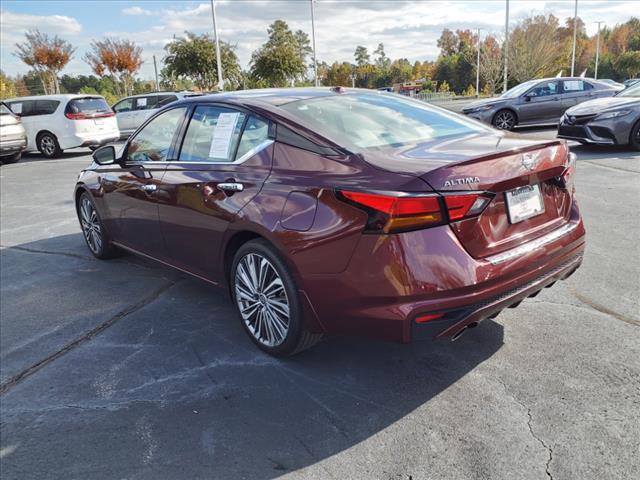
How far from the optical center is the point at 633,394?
2.85 meters

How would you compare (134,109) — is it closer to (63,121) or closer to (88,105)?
(88,105)

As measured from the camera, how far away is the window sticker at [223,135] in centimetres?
361

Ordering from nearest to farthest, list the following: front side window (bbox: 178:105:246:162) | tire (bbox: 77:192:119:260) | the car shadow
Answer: the car shadow, front side window (bbox: 178:105:246:162), tire (bbox: 77:192:119:260)

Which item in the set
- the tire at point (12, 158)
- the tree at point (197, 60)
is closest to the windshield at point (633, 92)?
the tire at point (12, 158)

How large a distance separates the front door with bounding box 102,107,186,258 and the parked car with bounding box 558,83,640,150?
8649mm

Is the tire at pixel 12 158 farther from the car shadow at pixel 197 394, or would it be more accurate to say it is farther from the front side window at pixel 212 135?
the front side window at pixel 212 135

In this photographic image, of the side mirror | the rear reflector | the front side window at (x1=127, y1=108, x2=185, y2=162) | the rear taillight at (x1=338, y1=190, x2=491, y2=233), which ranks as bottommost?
the rear reflector

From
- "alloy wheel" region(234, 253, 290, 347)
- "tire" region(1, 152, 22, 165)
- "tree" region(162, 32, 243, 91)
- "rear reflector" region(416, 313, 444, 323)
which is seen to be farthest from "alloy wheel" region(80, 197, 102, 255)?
"tree" region(162, 32, 243, 91)

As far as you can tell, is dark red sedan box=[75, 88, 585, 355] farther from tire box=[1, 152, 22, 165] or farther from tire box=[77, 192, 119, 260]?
tire box=[1, 152, 22, 165]

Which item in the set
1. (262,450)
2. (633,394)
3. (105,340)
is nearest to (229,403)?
(262,450)

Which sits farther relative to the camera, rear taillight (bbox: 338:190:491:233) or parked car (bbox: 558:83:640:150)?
parked car (bbox: 558:83:640:150)

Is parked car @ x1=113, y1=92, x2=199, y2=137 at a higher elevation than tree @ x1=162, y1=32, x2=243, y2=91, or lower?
lower

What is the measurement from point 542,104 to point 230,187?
532 inches

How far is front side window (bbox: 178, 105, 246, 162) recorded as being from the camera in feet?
11.8
